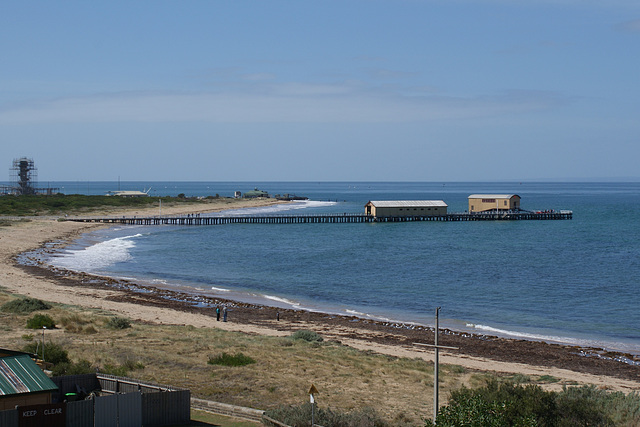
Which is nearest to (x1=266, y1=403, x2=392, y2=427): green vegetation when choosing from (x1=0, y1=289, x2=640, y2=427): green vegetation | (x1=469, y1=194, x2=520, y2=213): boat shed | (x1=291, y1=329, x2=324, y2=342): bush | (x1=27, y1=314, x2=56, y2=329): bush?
(x1=0, y1=289, x2=640, y2=427): green vegetation

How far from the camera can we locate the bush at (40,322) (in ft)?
86.3

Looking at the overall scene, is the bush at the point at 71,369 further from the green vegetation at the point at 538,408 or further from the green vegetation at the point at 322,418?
the green vegetation at the point at 538,408

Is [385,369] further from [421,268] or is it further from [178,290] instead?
[421,268]

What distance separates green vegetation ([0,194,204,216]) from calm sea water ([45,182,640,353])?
2214cm

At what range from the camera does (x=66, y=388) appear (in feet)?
52.5

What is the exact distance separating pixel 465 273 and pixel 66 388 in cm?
4255

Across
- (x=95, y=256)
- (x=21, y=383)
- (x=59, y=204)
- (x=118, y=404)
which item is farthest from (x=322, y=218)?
(x=21, y=383)

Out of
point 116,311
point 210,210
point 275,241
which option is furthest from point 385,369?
point 210,210

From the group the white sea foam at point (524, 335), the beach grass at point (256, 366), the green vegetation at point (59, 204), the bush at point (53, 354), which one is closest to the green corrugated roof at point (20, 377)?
the beach grass at point (256, 366)

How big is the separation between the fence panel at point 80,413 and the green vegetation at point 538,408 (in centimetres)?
729

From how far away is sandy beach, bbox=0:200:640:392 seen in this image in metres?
25.5

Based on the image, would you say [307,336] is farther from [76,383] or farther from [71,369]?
[76,383]

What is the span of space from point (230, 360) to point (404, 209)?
8639 centimetres

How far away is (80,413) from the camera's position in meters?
13.8
